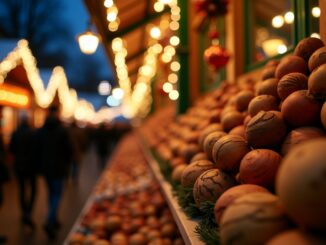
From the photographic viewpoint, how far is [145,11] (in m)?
11.0

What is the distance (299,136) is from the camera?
5.64ft

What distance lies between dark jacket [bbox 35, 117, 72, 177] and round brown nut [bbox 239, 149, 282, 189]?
195 inches

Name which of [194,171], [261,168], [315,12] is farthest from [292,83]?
[315,12]

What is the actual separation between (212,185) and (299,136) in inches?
19.2

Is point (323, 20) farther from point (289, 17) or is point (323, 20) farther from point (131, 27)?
point (131, 27)

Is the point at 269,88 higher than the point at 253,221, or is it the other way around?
the point at 269,88

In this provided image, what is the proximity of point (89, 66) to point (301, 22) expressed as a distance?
43657mm

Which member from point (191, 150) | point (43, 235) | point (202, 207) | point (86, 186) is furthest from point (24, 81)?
point (202, 207)

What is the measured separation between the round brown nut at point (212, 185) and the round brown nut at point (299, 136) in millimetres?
321

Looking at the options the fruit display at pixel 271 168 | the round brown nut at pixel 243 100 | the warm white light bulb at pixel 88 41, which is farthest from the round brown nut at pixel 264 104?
the warm white light bulb at pixel 88 41

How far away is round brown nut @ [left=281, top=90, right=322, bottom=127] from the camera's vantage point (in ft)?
5.82

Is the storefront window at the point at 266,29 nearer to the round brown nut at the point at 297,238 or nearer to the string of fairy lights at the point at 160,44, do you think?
the string of fairy lights at the point at 160,44

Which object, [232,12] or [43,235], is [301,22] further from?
[43,235]

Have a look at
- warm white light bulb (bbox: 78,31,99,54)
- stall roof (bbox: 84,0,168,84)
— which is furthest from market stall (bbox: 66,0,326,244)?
stall roof (bbox: 84,0,168,84)
